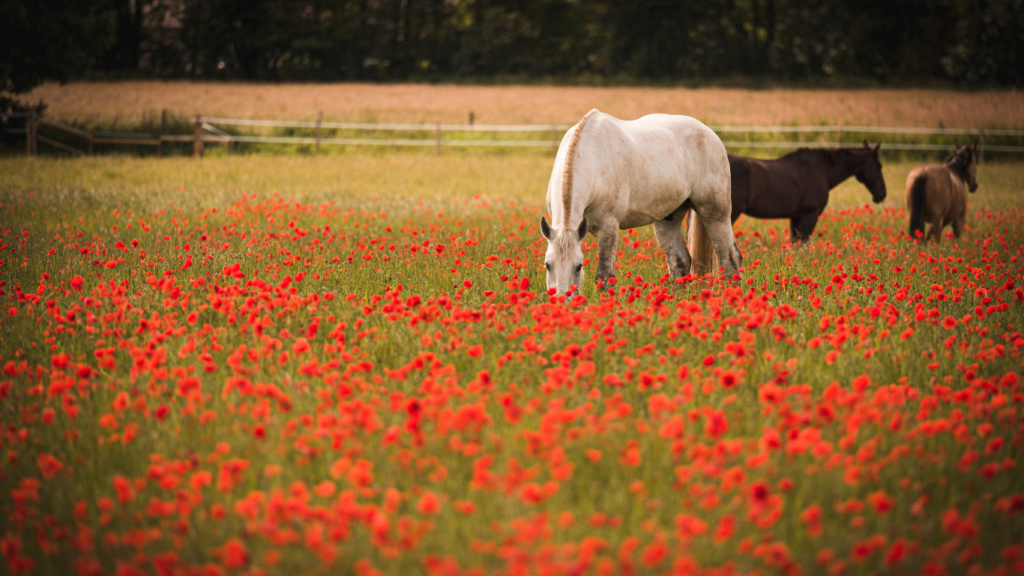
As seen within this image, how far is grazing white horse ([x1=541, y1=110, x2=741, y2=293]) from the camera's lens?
5738 millimetres

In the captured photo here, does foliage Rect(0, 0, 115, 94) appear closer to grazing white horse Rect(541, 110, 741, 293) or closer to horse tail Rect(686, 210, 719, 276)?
grazing white horse Rect(541, 110, 741, 293)

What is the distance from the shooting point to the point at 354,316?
17.6 ft

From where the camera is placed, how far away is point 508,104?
36.2 m

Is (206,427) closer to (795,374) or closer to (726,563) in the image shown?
(726,563)

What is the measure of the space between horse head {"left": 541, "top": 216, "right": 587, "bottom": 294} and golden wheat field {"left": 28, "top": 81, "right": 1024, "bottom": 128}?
76.0 ft

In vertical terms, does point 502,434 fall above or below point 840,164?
below

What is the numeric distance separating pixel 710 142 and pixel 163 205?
8.48 meters

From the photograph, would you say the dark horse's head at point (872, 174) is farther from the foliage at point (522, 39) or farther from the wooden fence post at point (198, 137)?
the foliage at point (522, 39)

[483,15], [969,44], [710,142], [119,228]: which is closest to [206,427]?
[710,142]

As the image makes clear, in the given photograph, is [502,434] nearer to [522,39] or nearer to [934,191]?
[934,191]

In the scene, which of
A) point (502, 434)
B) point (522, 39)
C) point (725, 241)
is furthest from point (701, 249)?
point (522, 39)

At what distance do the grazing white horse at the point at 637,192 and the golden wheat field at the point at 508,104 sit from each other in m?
20.8

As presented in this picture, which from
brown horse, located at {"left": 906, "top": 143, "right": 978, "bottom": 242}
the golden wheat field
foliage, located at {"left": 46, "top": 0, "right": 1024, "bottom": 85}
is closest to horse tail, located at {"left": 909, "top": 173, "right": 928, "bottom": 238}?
brown horse, located at {"left": 906, "top": 143, "right": 978, "bottom": 242}

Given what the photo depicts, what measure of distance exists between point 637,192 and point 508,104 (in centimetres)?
3057
